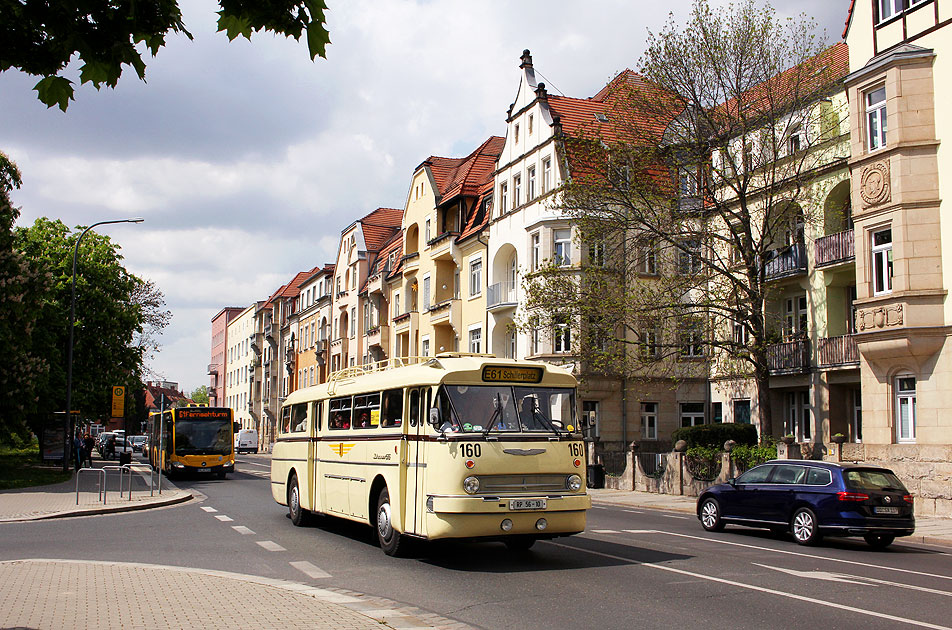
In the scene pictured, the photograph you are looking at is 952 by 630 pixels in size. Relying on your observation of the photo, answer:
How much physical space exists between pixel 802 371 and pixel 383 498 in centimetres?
2343

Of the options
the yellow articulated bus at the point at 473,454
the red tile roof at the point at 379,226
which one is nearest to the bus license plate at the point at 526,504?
the yellow articulated bus at the point at 473,454

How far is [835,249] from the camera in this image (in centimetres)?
3169

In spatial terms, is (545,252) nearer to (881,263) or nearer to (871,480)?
(881,263)

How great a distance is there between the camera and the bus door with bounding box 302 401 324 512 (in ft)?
56.4

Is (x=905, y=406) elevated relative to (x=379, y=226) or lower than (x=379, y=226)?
lower

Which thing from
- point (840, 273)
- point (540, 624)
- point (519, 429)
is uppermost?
point (840, 273)

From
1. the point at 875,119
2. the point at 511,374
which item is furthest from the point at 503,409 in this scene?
the point at 875,119

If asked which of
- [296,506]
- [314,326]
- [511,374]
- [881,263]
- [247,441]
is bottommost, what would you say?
[247,441]

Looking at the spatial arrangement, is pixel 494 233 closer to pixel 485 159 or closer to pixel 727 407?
pixel 485 159

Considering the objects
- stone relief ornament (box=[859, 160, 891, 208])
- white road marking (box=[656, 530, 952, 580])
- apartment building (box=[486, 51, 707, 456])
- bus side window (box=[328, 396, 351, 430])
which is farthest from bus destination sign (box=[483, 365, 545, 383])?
apartment building (box=[486, 51, 707, 456])

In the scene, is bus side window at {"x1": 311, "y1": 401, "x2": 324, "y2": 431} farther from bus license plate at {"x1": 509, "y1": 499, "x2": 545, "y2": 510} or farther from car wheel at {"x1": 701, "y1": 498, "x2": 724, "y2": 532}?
car wheel at {"x1": 701, "y1": 498, "x2": 724, "y2": 532}

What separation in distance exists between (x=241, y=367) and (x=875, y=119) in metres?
101

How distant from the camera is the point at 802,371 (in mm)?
33188

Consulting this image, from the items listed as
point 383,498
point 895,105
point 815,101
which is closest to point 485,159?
point 815,101
